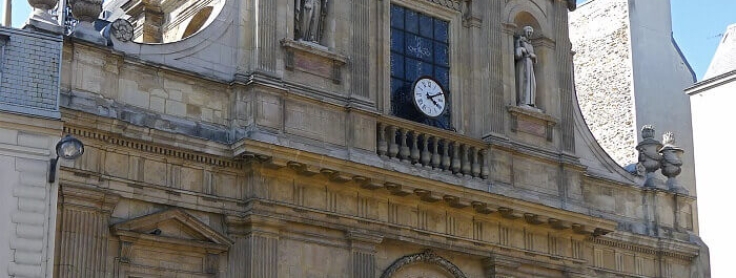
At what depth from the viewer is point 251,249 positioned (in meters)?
19.3

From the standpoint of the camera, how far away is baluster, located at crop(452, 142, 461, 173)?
22.0 metres

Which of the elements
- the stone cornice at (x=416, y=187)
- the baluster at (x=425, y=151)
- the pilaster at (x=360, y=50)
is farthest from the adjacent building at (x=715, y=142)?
the pilaster at (x=360, y=50)

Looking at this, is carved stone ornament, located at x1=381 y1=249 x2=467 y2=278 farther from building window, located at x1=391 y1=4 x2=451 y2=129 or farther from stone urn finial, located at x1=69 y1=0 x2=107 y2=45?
stone urn finial, located at x1=69 y1=0 x2=107 y2=45

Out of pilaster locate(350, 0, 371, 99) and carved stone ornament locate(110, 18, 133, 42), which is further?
pilaster locate(350, 0, 371, 99)

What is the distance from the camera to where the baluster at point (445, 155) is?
71.6 ft

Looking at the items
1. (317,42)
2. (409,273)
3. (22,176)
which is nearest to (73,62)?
(22,176)

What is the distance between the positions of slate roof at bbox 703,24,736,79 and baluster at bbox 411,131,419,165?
657 centimetres

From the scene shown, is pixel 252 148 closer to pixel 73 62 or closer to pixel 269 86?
pixel 269 86

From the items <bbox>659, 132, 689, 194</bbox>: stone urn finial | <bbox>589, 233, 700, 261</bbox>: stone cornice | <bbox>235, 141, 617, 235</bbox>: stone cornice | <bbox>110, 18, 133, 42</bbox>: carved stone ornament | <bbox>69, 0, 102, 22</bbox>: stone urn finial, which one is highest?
<bbox>69, 0, 102, 22</bbox>: stone urn finial

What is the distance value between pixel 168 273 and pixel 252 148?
1962 millimetres

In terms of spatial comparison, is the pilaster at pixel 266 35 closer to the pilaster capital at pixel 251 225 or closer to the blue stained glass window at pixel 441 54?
the pilaster capital at pixel 251 225

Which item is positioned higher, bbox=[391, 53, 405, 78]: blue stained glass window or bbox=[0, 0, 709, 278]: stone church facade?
bbox=[391, 53, 405, 78]: blue stained glass window

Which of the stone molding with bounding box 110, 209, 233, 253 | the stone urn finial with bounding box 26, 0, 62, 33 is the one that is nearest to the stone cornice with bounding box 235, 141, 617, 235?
the stone molding with bounding box 110, 209, 233, 253

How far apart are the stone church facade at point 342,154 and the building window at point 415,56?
28mm
